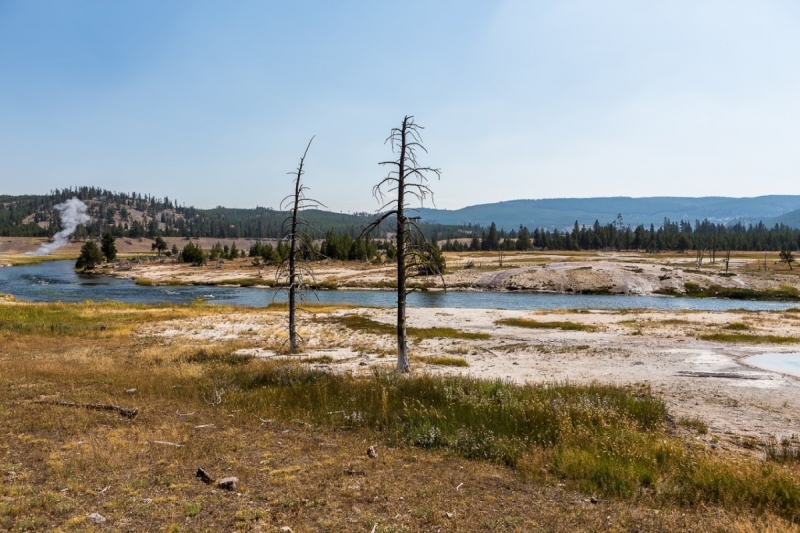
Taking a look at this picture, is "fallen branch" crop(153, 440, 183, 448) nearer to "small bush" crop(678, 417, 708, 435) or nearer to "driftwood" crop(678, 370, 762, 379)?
"small bush" crop(678, 417, 708, 435)

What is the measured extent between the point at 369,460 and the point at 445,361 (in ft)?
48.0

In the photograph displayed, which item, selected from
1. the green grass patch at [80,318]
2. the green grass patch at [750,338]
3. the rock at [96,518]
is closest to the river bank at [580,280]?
the green grass patch at [80,318]

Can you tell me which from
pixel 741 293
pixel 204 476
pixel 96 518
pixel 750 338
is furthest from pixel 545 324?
pixel 741 293

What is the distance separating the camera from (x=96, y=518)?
8.36 m

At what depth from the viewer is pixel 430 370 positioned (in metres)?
23.3

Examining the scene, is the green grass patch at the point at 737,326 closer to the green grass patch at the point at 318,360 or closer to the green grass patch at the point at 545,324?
the green grass patch at the point at 545,324

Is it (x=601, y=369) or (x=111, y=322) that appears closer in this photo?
(x=601, y=369)

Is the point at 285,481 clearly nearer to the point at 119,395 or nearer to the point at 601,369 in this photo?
the point at 119,395

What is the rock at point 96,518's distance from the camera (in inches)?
327

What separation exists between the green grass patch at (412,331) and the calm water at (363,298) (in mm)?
25559

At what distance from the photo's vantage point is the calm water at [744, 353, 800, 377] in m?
22.9

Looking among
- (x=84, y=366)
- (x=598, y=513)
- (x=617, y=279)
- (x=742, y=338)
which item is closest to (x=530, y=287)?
(x=617, y=279)

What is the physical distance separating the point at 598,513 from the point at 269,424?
31.4 feet

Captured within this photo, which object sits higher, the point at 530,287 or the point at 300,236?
the point at 300,236
